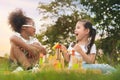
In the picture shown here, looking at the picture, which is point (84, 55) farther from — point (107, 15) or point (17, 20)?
point (107, 15)

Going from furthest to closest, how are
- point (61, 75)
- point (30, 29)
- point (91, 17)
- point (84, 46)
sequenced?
1. point (91, 17)
2. point (30, 29)
3. point (84, 46)
4. point (61, 75)

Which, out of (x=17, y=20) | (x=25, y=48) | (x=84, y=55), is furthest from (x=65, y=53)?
(x=17, y=20)

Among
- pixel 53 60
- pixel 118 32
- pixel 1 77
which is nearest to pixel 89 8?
pixel 118 32

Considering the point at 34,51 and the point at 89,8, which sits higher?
the point at 89,8

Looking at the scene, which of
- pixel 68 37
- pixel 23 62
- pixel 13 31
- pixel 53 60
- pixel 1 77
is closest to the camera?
pixel 1 77

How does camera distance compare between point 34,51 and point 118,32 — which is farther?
point 118,32

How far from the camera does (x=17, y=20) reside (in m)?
7.62

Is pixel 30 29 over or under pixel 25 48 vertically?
over

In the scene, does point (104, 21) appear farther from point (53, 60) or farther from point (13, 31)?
point (53, 60)

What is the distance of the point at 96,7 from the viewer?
16750mm

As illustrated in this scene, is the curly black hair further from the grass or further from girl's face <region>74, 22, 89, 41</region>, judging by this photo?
the grass

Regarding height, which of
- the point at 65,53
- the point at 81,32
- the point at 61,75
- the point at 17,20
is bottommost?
the point at 61,75

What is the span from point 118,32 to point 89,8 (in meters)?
1.35

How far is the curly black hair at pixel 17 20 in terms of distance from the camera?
758cm
